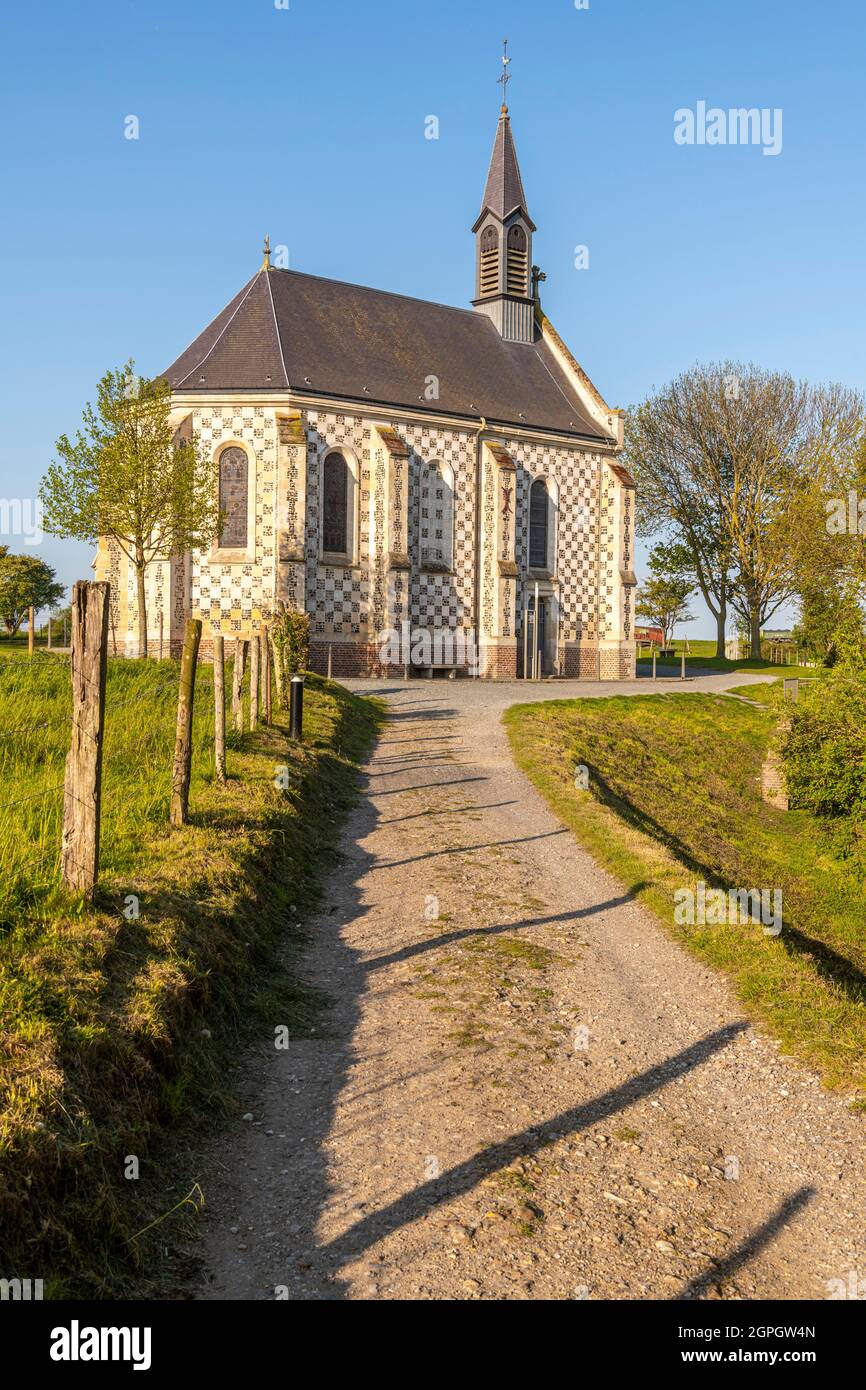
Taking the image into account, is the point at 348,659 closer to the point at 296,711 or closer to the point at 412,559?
the point at 412,559

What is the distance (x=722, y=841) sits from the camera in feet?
58.5

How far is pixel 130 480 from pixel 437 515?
1159 cm

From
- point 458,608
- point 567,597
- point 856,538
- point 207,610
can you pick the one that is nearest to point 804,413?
point 856,538

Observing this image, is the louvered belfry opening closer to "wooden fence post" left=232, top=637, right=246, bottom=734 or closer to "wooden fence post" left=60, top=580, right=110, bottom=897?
"wooden fence post" left=232, top=637, right=246, bottom=734

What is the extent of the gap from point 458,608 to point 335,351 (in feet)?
31.0

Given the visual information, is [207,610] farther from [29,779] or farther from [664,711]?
[29,779]

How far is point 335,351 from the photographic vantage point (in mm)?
36250

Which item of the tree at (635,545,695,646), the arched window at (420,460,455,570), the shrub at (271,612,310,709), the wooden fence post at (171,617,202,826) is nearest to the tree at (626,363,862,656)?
the tree at (635,545,695,646)

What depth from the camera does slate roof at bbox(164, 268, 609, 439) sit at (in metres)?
34.6

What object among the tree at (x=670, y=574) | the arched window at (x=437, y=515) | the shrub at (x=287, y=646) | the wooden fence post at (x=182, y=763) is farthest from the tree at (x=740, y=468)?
the wooden fence post at (x=182, y=763)

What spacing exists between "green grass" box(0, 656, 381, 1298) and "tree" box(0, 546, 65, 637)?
4040cm

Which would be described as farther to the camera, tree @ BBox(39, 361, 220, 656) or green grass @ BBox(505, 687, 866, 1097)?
tree @ BBox(39, 361, 220, 656)

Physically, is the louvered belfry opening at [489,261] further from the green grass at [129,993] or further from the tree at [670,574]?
the green grass at [129,993]

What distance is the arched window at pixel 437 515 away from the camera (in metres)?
37.1
